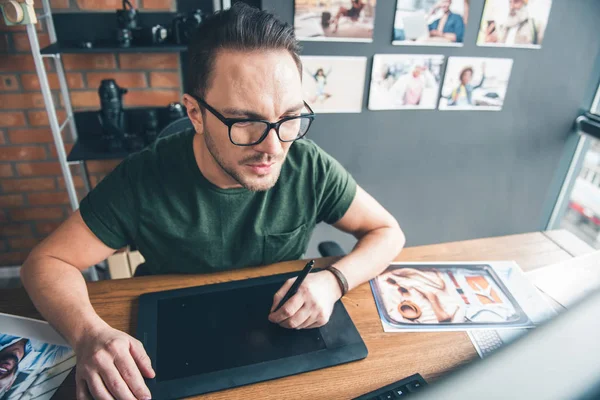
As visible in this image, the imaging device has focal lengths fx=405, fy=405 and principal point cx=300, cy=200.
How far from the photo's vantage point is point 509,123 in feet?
7.02

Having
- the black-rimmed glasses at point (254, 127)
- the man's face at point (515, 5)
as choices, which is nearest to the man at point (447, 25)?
the man's face at point (515, 5)

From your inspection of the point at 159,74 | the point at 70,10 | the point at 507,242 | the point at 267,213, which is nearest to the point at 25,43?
the point at 70,10

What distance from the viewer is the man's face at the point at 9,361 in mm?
713

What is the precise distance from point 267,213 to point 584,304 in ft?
3.20

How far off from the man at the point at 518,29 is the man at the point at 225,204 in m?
1.24

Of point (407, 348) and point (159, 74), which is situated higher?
point (159, 74)

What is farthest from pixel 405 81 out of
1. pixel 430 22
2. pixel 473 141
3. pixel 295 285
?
pixel 295 285

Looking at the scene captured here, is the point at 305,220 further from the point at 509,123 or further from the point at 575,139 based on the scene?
the point at 575,139

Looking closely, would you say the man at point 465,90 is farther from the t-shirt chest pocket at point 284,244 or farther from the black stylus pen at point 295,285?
the black stylus pen at point 295,285

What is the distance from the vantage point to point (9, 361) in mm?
750

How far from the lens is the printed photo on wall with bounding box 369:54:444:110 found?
1.85m

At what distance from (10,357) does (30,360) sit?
4 centimetres

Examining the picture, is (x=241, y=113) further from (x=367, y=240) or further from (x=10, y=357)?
(x=10, y=357)

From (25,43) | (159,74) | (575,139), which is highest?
(25,43)
